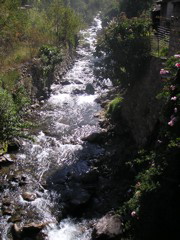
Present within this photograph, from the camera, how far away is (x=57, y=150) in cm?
1627

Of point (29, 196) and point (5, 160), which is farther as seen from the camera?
point (5, 160)

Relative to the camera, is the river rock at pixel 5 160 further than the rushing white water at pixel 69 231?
Yes

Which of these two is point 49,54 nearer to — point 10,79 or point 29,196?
point 10,79

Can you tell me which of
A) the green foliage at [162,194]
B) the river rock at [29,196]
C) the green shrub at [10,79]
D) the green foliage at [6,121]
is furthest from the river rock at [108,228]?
the green shrub at [10,79]

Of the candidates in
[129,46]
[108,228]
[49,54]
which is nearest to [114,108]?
[129,46]

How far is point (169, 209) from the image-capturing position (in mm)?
7562

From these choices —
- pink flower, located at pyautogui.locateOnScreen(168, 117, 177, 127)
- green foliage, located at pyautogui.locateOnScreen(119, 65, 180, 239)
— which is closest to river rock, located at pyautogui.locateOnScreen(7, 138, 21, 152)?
green foliage, located at pyautogui.locateOnScreen(119, 65, 180, 239)

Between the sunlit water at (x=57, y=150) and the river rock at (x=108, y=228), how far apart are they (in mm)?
599

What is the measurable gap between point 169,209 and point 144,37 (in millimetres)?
11862

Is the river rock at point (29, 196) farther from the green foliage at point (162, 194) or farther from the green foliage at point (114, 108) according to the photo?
the green foliage at point (114, 108)

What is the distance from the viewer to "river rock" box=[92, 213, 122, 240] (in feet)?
30.5

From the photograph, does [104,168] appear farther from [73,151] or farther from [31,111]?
[31,111]

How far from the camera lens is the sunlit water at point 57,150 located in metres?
10.8

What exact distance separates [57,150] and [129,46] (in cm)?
813
